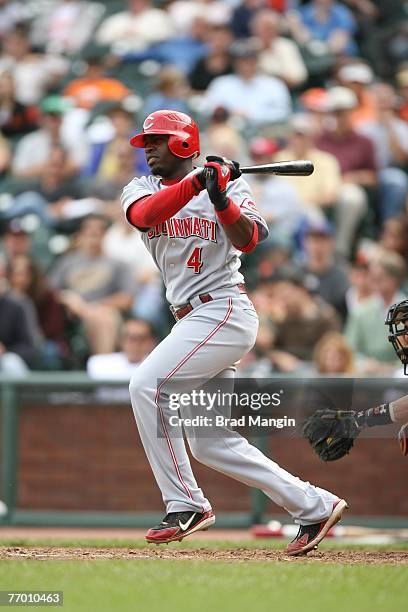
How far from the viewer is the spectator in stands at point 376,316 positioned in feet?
30.0

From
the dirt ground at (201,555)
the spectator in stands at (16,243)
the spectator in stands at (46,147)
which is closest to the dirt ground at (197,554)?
the dirt ground at (201,555)

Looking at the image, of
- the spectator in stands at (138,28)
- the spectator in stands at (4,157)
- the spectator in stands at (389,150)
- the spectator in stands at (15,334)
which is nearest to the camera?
the spectator in stands at (15,334)

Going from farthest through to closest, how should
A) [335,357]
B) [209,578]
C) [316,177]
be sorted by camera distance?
[316,177], [335,357], [209,578]

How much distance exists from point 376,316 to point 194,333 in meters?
4.17

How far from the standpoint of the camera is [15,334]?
9.51 m

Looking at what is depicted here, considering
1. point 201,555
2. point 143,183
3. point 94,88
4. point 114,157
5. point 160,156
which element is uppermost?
point 160,156

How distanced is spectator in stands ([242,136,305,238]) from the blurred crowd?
0.05 feet

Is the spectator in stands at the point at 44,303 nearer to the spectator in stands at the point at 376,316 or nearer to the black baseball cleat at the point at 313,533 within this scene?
the spectator in stands at the point at 376,316

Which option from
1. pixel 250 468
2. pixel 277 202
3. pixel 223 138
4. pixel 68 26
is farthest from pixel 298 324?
pixel 68 26

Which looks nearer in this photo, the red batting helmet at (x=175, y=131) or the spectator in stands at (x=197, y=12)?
the red batting helmet at (x=175, y=131)

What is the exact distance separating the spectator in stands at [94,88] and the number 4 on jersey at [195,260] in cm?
719

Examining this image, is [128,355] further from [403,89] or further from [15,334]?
[403,89]

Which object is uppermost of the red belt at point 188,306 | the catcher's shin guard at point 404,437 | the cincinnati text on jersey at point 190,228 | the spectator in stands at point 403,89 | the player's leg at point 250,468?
the cincinnati text on jersey at point 190,228

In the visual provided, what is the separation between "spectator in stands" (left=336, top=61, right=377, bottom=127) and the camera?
445 inches
